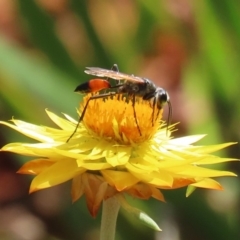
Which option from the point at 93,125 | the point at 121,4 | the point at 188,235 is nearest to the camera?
the point at 93,125

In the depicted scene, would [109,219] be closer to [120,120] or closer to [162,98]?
[120,120]

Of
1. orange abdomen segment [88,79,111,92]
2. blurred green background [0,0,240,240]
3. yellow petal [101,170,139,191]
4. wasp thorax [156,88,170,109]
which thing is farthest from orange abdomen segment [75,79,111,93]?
blurred green background [0,0,240,240]

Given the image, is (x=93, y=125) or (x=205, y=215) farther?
(x=205, y=215)

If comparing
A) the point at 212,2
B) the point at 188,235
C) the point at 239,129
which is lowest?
the point at 188,235

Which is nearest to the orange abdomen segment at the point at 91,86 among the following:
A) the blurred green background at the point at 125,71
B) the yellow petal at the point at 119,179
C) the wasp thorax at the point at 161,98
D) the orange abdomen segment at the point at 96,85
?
the orange abdomen segment at the point at 96,85

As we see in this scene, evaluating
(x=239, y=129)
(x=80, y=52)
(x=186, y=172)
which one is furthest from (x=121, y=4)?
(x=186, y=172)

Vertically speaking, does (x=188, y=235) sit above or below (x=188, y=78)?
below

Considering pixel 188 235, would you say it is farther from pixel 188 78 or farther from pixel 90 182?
pixel 90 182

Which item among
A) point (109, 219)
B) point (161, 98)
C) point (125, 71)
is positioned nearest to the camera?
point (109, 219)

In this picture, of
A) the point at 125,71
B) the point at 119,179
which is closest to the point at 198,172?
the point at 119,179
